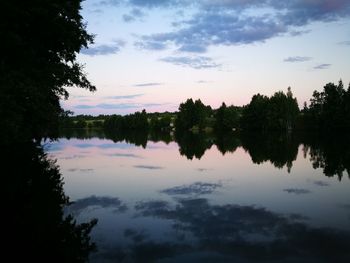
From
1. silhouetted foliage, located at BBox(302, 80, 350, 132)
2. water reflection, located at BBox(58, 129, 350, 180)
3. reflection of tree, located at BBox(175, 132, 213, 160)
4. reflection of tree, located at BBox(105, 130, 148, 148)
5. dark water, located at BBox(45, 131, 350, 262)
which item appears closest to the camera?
dark water, located at BBox(45, 131, 350, 262)

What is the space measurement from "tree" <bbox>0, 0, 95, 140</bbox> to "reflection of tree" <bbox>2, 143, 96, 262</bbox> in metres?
5.23

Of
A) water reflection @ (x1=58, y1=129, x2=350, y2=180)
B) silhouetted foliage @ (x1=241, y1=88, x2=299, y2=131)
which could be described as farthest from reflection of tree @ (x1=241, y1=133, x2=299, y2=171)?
silhouetted foliage @ (x1=241, y1=88, x2=299, y2=131)

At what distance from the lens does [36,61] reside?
25.3 meters

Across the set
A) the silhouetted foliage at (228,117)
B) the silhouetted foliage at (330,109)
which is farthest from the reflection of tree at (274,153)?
the silhouetted foliage at (228,117)

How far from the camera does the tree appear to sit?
21.3m

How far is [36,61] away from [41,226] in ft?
55.1

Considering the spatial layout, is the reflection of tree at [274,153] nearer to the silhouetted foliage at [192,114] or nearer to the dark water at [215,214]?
the dark water at [215,214]

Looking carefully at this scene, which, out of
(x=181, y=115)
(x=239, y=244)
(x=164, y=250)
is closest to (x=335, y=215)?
(x=239, y=244)

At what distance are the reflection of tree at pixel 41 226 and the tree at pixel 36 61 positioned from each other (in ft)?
17.2

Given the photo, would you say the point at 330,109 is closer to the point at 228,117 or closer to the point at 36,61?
the point at 228,117

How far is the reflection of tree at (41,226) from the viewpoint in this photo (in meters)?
8.93

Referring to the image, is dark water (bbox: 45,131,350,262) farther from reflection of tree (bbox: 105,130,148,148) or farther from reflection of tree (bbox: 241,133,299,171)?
reflection of tree (bbox: 105,130,148,148)

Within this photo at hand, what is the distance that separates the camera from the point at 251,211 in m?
14.5

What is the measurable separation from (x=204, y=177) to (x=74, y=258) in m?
16.3
